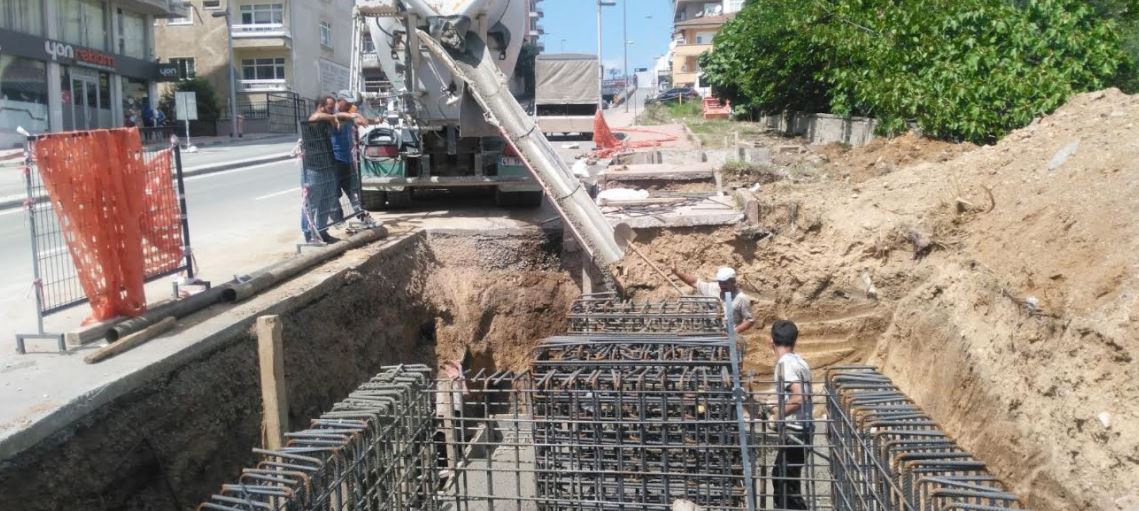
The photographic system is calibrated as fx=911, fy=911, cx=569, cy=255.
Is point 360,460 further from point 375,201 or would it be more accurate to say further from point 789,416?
point 375,201

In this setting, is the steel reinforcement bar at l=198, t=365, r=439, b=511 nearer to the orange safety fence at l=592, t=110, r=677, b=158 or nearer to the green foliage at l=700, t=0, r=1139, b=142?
the green foliage at l=700, t=0, r=1139, b=142

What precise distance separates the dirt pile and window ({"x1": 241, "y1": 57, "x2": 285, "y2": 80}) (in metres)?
37.3

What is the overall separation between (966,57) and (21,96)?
90.1ft

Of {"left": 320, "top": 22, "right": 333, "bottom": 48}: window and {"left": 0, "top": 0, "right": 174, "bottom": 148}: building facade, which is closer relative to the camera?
{"left": 0, "top": 0, "right": 174, "bottom": 148}: building facade

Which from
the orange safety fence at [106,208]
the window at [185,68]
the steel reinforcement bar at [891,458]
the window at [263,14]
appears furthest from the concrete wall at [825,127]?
the window at [263,14]

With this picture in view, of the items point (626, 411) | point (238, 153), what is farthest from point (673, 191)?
point (238, 153)

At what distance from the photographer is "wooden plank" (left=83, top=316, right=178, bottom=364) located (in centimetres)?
555

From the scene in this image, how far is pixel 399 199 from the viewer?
12.9m

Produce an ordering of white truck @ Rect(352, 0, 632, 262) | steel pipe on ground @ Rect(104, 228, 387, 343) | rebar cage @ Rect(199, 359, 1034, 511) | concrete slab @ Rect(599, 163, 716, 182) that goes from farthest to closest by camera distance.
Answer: concrete slab @ Rect(599, 163, 716, 182) → white truck @ Rect(352, 0, 632, 262) → steel pipe on ground @ Rect(104, 228, 387, 343) → rebar cage @ Rect(199, 359, 1034, 511)

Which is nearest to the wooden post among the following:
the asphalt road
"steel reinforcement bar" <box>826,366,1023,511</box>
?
the asphalt road

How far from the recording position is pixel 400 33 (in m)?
11.1

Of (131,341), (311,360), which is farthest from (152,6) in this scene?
(131,341)

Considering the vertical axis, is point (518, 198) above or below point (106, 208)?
below

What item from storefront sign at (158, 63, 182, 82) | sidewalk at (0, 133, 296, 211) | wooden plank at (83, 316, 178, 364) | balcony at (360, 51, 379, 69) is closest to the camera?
wooden plank at (83, 316, 178, 364)
